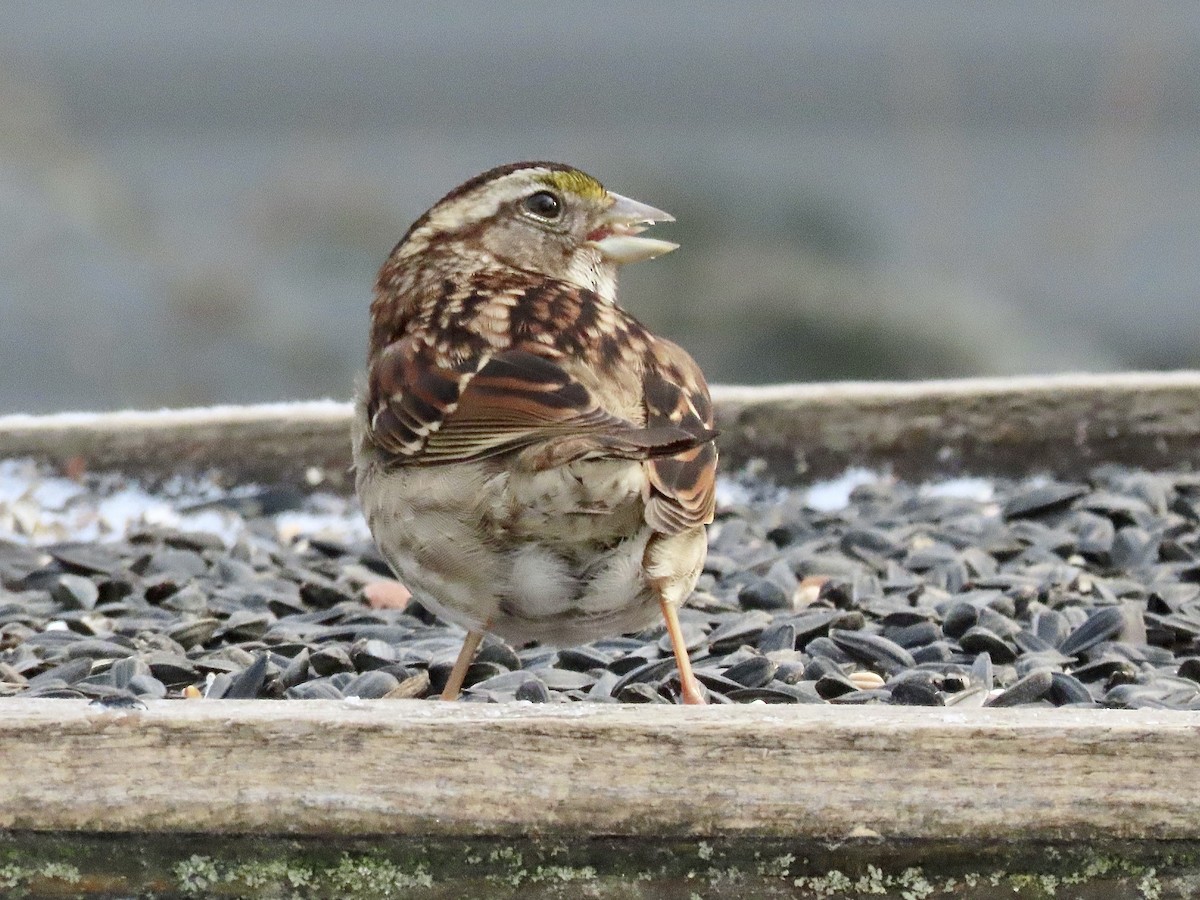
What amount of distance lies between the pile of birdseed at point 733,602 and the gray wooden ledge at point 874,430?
6cm

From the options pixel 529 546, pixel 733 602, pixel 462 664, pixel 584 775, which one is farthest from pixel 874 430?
pixel 584 775

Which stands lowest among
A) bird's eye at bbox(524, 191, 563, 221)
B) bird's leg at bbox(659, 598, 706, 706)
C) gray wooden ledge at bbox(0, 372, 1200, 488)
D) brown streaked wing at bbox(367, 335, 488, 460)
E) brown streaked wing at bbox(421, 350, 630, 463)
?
gray wooden ledge at bbox(0, 372, 1200, 488)

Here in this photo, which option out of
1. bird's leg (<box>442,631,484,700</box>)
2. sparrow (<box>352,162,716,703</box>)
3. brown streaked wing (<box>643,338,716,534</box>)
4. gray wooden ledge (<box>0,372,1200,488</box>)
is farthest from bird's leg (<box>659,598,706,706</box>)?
gray wooden ledge (<box>0,372,1200,488</box>)

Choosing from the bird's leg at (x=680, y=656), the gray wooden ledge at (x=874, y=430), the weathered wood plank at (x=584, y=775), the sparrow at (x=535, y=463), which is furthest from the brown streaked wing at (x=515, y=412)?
the gray wooden ledge at (x=874, y=430)

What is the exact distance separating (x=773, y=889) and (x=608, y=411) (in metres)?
0.70

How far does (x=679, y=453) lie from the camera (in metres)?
2.27

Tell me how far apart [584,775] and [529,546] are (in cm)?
57

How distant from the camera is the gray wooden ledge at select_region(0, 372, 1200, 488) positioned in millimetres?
4098

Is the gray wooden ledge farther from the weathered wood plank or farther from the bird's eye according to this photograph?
the weathered wood plank

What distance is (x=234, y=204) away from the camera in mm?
6125

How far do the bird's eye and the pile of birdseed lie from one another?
2.23 ft

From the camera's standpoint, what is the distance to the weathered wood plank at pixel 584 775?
1.85 metres

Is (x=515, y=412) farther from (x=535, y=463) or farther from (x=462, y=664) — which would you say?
(x=462, y=664)

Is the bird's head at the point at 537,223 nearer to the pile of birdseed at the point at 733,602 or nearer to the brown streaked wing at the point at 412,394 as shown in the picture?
the brown streaked wing at the point at 412,394
